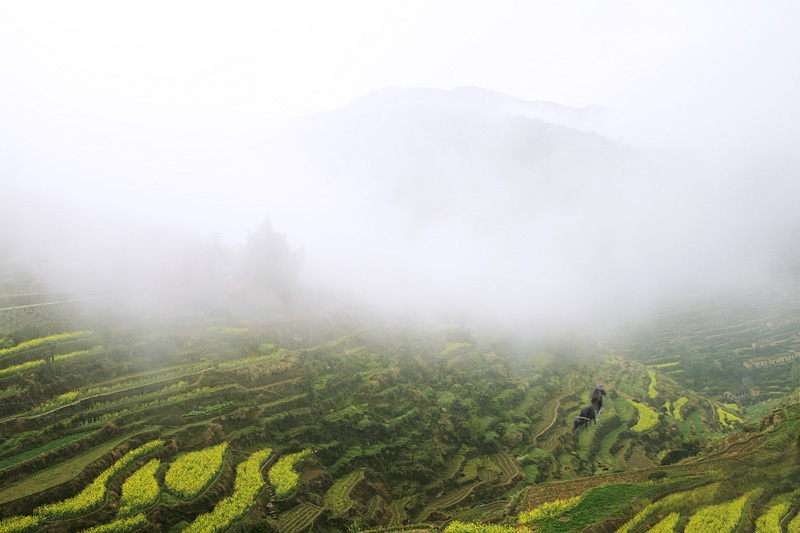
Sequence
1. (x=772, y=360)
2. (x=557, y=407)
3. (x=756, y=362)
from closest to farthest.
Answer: (x=557, y=407) < (x=756, y=362) < (x=772, y=360)

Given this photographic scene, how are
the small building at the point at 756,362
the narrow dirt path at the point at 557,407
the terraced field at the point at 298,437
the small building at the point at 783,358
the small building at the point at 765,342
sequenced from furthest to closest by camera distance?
the small building at the point at 765,342
the small building at the point at 783,358
the small building at the point at 756,362
the narrow dirt path at the point at 557,407
the terraced field at the point at 298,437

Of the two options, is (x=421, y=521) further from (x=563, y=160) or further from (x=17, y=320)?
(x=563, y=160)

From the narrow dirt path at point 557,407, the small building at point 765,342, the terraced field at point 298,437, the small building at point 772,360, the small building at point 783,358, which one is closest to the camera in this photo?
the terraced field at point 298,437

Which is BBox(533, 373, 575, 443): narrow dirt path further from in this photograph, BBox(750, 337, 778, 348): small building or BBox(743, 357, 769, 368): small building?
BBox(750, 337, 778, 348): small building

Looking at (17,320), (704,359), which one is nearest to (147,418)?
(17,320)

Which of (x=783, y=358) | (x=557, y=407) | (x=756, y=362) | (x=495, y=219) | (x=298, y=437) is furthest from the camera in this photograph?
(x=495, y=219)

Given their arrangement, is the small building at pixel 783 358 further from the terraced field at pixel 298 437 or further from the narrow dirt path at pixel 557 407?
the narrow dirt path at pixel 557 407

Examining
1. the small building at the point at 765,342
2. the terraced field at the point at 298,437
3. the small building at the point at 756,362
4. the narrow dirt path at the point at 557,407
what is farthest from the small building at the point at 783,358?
the narrow dirt path at the point at 557,407

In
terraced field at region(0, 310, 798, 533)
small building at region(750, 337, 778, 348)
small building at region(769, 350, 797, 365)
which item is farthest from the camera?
small building at region(750, 337, 778, 348)

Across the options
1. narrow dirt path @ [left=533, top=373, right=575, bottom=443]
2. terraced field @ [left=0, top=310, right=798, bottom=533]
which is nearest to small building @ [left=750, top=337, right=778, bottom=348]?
terraced field @ [left=0, top=310, right=798, bottom=533]

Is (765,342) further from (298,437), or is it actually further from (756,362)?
(298,437)

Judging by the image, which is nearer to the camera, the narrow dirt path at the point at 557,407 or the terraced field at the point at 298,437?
the terraced field at the point at 298,437

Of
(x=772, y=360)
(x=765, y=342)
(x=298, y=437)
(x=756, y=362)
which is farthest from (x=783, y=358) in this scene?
(x=298, y=437)

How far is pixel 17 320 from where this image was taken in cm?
2753
